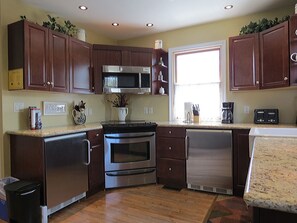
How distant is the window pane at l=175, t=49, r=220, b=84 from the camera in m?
3.45

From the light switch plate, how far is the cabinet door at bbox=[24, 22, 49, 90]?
40 centimetres

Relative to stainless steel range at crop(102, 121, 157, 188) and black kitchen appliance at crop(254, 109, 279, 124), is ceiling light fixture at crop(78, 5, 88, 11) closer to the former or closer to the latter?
stainless steel range at crop(102, 121, 157, 188)

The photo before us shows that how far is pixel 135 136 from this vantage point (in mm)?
3146

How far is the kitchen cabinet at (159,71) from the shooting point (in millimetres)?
3617

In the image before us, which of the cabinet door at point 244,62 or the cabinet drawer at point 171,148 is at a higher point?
the cabinet door at point 244,62

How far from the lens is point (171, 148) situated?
10.3ft

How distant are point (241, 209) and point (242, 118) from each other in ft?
4.41

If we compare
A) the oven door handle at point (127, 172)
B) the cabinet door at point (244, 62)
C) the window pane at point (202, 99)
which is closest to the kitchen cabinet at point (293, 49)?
the cabinet door at point (244, 62)

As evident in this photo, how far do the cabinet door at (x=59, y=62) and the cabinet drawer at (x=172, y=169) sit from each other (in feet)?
5.79

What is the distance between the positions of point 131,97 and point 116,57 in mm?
894

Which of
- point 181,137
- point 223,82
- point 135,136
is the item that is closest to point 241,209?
point 181,137

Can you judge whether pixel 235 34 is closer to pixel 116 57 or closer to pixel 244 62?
pixel 244 62

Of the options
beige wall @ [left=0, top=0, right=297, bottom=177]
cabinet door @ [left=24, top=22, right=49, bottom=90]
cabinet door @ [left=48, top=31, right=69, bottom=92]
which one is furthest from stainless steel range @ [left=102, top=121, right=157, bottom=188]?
cabinet door @ [left=24, top=22, right=49, bottom=90]

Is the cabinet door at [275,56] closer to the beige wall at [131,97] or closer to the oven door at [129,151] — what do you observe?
the beige wall at [131,97]
